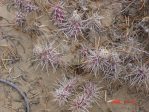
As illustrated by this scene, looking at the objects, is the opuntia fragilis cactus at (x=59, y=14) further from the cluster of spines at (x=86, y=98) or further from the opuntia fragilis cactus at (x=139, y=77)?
the opuntia fragilis cactus at (x=139, y=77)

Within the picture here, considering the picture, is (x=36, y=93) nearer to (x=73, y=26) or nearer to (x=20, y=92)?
(x=20, y=92)

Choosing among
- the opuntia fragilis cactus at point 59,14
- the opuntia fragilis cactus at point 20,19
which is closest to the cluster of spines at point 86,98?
the opuntia fragilis cactus at point 59,14

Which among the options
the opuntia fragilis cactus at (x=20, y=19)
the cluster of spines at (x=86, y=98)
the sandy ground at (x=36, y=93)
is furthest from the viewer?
the opuntia fragilis cactus at (x=20, y=19)

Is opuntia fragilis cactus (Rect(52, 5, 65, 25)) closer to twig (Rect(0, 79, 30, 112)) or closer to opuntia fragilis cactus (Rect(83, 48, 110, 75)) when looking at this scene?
opuntia fragilis cactus (Rect(83, 48, 110, 75))

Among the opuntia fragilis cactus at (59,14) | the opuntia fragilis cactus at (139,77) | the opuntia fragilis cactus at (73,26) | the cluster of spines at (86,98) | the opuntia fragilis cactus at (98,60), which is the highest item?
the opuntia fragilis cactus at (59,14)

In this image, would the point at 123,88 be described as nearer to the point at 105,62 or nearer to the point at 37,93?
the point at 105,62

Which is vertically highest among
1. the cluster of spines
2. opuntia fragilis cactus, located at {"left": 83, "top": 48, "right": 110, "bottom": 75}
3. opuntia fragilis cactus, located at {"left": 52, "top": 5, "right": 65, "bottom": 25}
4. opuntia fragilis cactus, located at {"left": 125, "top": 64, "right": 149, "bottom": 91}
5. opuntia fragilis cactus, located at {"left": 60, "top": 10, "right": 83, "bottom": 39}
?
opuntia fragilis cactus, located at {"left": 52, "top": 5, "right": 65, "bottom": 25}

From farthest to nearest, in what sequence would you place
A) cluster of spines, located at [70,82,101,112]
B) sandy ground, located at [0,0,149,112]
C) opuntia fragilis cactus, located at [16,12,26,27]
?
1. opuntia fragilis cactus, located at [16,12,26,27]
2. sandy ground, located at [0,0,149,112]
3. cluster of spines, located at [70,82,101,112]

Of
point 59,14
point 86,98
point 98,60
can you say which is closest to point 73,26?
point 59,14

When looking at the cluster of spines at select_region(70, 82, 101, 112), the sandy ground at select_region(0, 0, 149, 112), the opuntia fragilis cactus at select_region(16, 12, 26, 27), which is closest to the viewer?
the cluster of spines at select_region(70, 82, 101, 112)

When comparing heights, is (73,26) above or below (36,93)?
above

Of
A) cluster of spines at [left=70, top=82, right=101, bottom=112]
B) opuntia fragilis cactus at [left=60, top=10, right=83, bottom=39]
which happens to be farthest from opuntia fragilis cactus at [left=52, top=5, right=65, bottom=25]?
cluster of spines at [left=70, top=82, right=101, bottom=112]

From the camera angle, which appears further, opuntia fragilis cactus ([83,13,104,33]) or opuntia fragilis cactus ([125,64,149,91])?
opuntia fragilis cactus ([83,13,104,33])
